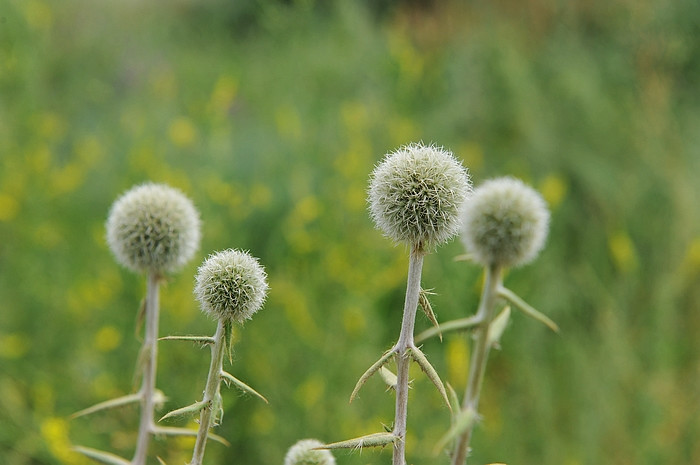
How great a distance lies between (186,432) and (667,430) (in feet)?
10.3

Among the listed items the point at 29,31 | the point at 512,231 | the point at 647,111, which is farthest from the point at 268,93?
the point at 512,231

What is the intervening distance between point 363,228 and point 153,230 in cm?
280

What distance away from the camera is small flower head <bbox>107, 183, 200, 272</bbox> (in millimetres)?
1630

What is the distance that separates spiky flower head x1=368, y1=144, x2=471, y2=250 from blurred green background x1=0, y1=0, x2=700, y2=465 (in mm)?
733

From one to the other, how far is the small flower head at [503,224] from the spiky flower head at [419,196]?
0.09 meters

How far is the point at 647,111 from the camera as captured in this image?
17.7ft

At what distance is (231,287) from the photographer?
1179 millimetres

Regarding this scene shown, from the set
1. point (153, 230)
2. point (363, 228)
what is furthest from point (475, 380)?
point (363, 228)

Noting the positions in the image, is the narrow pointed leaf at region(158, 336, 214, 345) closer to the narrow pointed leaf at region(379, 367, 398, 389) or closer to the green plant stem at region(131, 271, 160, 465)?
the green plant stem at region(131, 271, 160, 465)

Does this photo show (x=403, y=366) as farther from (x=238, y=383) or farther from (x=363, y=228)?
(x=363, y=228)

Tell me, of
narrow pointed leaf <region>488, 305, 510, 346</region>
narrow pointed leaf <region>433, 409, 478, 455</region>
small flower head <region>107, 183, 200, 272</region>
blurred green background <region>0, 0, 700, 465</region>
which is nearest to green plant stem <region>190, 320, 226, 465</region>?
narrow pointed leaf <region>433, 409, 478, 455</region>

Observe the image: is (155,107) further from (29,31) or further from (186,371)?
(186,371)

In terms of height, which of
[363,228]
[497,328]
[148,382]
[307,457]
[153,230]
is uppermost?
[363,228]

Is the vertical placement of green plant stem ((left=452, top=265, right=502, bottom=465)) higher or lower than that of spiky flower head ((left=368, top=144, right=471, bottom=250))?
lower
